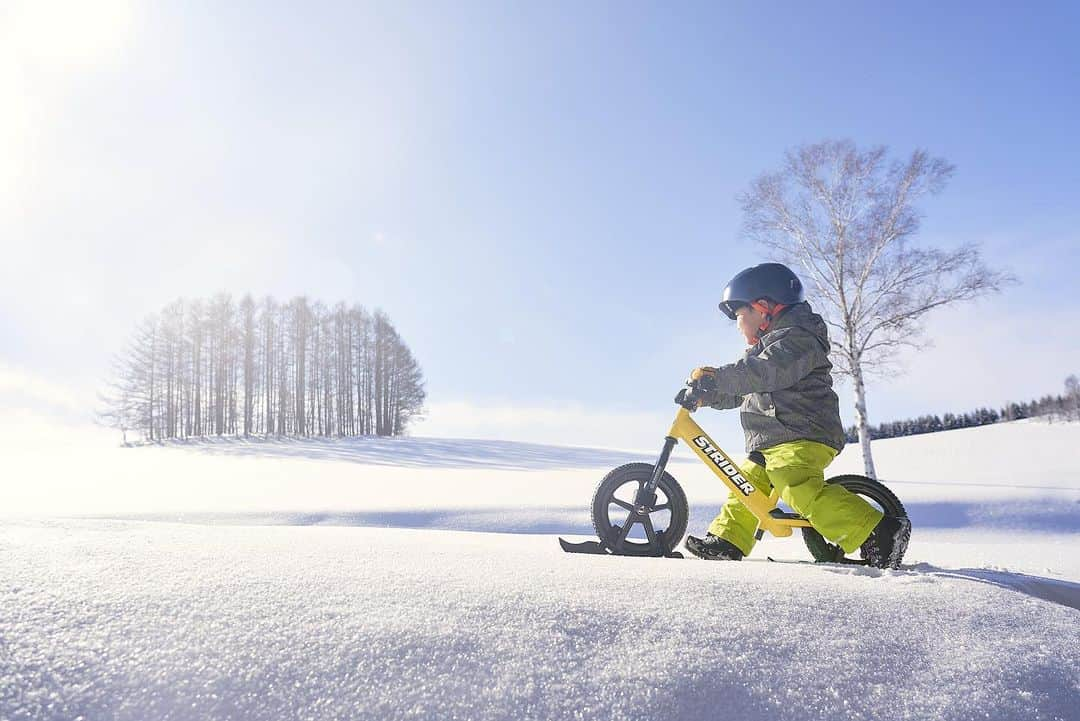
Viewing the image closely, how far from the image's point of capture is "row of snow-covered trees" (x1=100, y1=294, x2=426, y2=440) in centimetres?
3161

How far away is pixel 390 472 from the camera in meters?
14.6

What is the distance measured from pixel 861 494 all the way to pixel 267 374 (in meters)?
35.5

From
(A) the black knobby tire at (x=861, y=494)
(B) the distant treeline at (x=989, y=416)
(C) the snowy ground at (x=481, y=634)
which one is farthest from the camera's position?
(B) the distant treeline at (x=989, y=416)

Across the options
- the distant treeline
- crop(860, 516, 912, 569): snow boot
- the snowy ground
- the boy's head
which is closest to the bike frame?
crop(860, 516, 912, 569): snow boot

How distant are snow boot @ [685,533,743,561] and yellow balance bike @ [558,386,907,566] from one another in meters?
0.10

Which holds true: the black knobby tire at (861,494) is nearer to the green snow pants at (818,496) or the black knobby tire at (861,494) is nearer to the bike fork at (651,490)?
the green snow pants at (818,496)

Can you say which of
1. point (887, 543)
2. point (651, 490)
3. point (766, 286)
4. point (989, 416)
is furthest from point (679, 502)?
point (989, 416)

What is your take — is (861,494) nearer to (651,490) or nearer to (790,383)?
(790,383)

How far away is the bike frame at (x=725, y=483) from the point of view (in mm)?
2988

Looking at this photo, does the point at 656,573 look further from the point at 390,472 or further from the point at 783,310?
the point at 390,472

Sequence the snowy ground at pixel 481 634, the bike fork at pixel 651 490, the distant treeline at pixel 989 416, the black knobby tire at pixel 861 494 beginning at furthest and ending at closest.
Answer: the distant treeline at pixel 989 416
the bike fork at pixel 651 490
the black knobby tire at pixel 861 494
the snowy ground at pixel 481 634

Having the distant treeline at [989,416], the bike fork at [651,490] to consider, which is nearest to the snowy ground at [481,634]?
the bike fork at [651,490]

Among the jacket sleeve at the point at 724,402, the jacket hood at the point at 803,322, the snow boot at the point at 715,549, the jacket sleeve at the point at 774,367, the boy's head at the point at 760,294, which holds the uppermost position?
the boy's head at the point at 760,294

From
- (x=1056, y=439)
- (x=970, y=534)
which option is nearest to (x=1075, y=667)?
(x=970, y=534)
